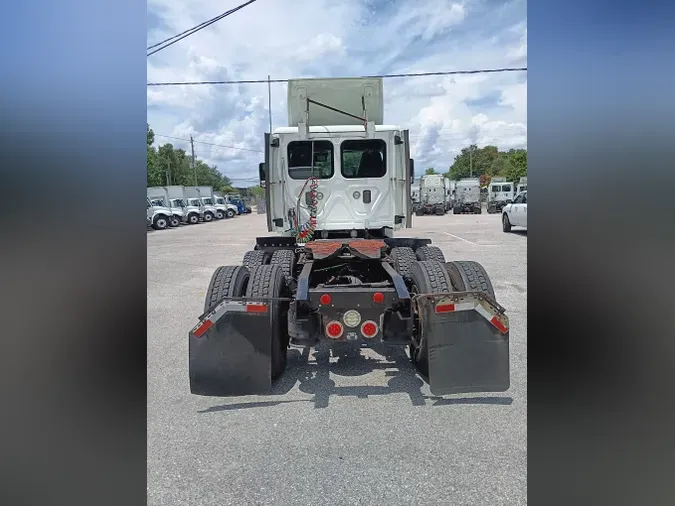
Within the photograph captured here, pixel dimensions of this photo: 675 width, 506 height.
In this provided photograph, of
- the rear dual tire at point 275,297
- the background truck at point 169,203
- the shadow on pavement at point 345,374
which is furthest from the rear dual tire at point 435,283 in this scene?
the background truck at point 169,203

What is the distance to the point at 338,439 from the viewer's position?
325cm

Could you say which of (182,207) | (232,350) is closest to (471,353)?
(232,350)

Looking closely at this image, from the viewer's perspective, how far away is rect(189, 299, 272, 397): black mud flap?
366 centimetres

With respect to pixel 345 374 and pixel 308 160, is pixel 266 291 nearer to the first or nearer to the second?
pixel 345 374

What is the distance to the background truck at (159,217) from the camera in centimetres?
2761

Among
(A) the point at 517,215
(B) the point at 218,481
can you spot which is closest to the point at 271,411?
(B) the point at 218,481

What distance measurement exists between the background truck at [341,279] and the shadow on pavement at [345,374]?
0.19 metres

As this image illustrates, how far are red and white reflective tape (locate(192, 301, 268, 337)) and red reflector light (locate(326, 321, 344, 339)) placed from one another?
1.82ft

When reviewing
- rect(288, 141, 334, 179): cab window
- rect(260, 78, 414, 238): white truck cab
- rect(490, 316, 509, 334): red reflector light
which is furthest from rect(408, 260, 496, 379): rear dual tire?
rect(288, 141, 334, 179): cab window

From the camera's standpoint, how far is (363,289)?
3.88 meters

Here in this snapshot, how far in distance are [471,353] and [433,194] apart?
33081 millimetres
